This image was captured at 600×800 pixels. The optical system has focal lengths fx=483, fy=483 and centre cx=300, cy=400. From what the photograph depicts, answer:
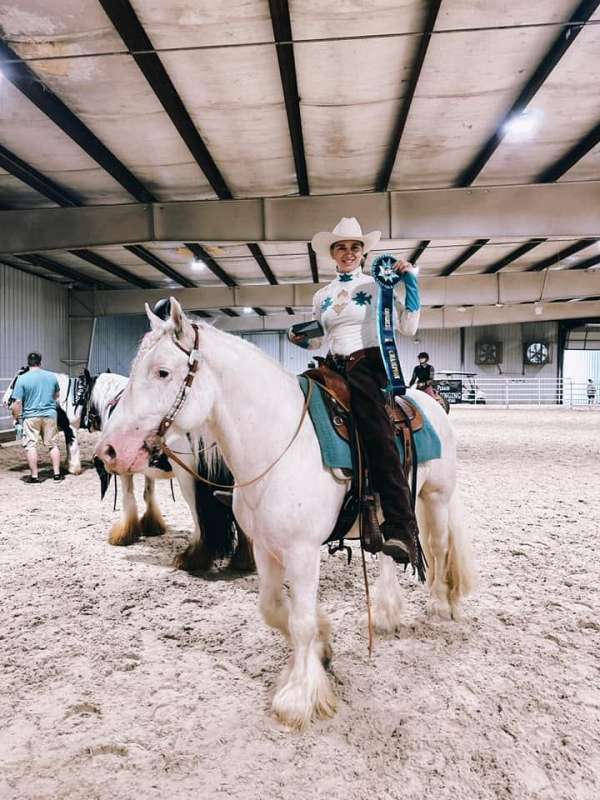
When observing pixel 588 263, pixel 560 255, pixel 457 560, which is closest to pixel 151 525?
pixel 457 560

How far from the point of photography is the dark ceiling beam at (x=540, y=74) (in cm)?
407

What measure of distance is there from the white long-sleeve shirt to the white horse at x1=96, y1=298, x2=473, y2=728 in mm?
366

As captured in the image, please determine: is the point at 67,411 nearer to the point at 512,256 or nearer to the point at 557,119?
the point at 557,119

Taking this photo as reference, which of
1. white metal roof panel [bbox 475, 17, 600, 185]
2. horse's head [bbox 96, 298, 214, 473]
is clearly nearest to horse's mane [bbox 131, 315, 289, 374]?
horse's head [bbox 96, 298, 214, 473]

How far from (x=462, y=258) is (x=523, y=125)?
8.02 m

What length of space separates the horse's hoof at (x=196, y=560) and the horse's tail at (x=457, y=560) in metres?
1.67

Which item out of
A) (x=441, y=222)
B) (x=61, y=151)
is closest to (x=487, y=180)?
(x=441, y=222)

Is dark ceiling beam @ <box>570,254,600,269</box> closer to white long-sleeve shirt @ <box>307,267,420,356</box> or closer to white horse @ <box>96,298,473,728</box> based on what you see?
white long-sleeve shirt @ <box>307,267,420,356</box>

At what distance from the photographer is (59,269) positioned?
1365 cm

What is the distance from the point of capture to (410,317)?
7.21 ft

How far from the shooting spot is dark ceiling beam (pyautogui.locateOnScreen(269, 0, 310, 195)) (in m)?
3.94

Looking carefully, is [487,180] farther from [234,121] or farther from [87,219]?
[87,219]

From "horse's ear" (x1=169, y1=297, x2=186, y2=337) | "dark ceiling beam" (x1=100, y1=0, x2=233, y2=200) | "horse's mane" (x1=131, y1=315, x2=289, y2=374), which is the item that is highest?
"dark ceiling beam" (x1=100, y1=0, x2=233, y2=200)

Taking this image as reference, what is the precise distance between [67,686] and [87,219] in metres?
8.13
